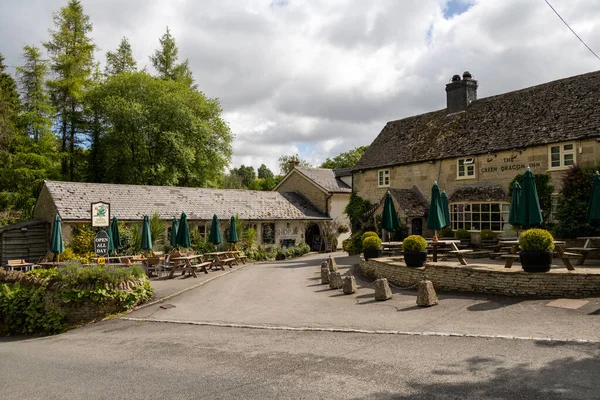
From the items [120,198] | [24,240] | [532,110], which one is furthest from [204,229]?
[532,110]

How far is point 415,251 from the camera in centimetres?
1377

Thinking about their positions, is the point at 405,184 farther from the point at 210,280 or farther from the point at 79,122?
the point at 79,122

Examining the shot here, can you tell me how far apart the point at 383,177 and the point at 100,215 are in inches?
623

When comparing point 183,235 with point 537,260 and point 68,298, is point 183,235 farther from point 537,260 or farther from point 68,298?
point 537,260

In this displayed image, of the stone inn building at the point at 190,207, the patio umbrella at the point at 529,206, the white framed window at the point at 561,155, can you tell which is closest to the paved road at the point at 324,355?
the patio umbrella at the point at 529,206

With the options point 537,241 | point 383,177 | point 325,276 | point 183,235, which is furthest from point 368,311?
point 383,177

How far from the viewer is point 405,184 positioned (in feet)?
84.7

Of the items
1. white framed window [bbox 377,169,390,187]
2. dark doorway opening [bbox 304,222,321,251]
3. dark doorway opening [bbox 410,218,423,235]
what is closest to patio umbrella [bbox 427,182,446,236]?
dark doorway opening [bbox 410,218,423,235]

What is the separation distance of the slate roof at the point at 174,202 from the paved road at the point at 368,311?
1082 centimetres

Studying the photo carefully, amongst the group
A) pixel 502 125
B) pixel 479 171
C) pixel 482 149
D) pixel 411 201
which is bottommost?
pixel 411 201

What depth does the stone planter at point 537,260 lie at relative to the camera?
11.1m

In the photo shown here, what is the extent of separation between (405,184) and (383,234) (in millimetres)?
3312

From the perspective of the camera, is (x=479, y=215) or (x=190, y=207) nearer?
(x=479, y=215)

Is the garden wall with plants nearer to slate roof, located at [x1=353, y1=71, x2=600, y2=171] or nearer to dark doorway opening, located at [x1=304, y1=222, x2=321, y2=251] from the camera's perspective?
slate roof, located at [x1=353, y1=71, x2=600, y2=171]
